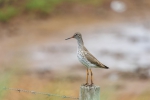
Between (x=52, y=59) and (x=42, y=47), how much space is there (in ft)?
4.09

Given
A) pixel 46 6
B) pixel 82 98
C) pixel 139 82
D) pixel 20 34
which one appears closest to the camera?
pixel 82 98

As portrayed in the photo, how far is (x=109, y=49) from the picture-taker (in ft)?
53.4

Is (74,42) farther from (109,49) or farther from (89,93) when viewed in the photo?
(89,93)

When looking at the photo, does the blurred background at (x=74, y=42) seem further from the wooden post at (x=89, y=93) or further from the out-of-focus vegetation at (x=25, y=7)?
the wooden post at (x=89, y=93)

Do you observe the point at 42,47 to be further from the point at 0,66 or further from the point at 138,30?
the point at 138,30

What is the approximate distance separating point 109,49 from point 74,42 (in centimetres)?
111

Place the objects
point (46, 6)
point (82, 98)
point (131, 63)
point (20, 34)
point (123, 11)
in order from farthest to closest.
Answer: point (123, 11) → point (46, 6) → point (20, 34) → point (131, 63) → point (82, 98)

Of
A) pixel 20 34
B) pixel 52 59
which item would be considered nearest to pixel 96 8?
pixel 20 34

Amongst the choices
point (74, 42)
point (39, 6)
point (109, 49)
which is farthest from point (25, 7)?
point (109, 49)

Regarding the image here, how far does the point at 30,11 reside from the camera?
782 inches

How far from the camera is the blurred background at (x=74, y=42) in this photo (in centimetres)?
1277

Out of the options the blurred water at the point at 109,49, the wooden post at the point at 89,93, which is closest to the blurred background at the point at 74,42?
the blurred water at the point at 109,49

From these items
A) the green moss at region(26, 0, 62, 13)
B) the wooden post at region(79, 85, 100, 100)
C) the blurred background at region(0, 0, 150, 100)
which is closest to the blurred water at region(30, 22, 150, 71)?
the blurred background at region(0, 0, 150, 100)

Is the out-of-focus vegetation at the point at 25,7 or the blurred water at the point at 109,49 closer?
the blurred water at the point at 109,49
